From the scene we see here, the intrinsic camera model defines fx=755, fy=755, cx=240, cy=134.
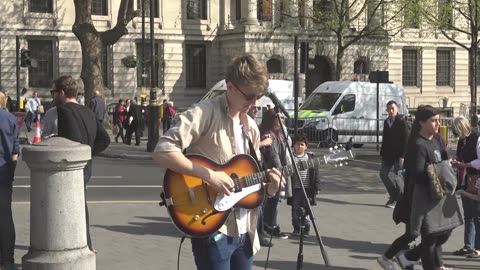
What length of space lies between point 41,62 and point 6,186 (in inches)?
1492

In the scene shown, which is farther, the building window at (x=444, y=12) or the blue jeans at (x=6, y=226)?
the building window at (x=444, y=12)

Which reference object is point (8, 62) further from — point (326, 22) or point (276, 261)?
point (276, 261)

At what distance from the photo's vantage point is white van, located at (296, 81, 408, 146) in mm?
25922

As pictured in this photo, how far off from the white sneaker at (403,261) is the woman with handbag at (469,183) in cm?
124

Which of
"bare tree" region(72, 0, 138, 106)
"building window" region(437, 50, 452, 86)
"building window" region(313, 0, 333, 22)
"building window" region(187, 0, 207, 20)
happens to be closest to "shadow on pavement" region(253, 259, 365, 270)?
"bare tree" region(72, 0, 138, 106)

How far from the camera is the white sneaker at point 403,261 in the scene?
25.0 ft

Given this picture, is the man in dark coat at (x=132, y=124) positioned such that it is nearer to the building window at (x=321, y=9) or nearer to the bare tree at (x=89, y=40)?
the bare tree at (x=89, y=40)

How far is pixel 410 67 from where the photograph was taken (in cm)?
5400

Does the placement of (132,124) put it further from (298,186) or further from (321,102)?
(298,186)

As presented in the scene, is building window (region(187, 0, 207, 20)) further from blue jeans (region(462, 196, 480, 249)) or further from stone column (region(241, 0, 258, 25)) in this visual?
blue jeans (region(462, 196, 480, 249))

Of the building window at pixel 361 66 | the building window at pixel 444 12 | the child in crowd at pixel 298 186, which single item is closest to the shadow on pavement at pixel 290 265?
the child in crowd at pixel 298 186

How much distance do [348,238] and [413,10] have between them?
26.4m

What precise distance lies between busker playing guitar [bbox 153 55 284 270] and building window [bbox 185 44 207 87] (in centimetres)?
Answer: 4336

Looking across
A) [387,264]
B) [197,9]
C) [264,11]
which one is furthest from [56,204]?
[197,9]
